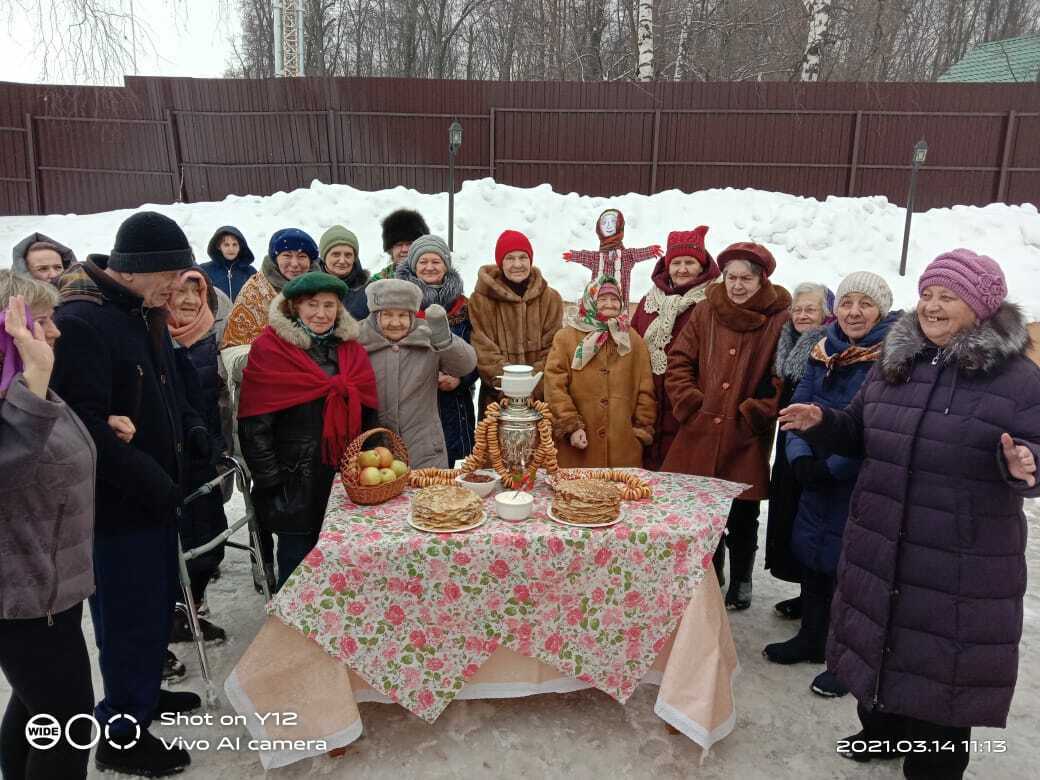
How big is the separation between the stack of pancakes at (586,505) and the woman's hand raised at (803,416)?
→ 0.75m

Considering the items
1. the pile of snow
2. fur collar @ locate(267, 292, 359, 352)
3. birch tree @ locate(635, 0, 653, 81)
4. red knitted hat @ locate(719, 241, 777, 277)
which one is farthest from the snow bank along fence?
fur collar @ locate(267, 292, 359, 352)

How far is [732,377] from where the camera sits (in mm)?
3625

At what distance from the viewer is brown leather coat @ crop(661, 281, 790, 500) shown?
358cm

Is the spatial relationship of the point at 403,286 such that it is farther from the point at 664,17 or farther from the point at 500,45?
the point at 500,45

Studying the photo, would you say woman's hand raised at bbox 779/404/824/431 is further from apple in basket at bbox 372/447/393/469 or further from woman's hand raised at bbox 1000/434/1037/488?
apple in basket at bbox 372/447/393/469

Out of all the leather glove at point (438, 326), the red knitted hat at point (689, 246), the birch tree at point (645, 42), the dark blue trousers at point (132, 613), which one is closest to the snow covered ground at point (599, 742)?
the dark blue trousers at point (132, 613)

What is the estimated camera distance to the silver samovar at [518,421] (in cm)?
290

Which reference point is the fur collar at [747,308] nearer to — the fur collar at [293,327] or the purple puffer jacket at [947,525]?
the purple puffer jacket at [947,525]

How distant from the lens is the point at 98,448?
2227 millimetres

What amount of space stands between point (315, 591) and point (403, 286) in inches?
61.0

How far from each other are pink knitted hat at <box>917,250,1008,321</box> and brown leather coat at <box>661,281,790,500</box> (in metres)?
1.28

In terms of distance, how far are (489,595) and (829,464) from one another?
1681 mm

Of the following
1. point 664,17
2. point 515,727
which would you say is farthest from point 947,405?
point 664,17

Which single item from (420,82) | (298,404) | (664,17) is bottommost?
(298,404)
